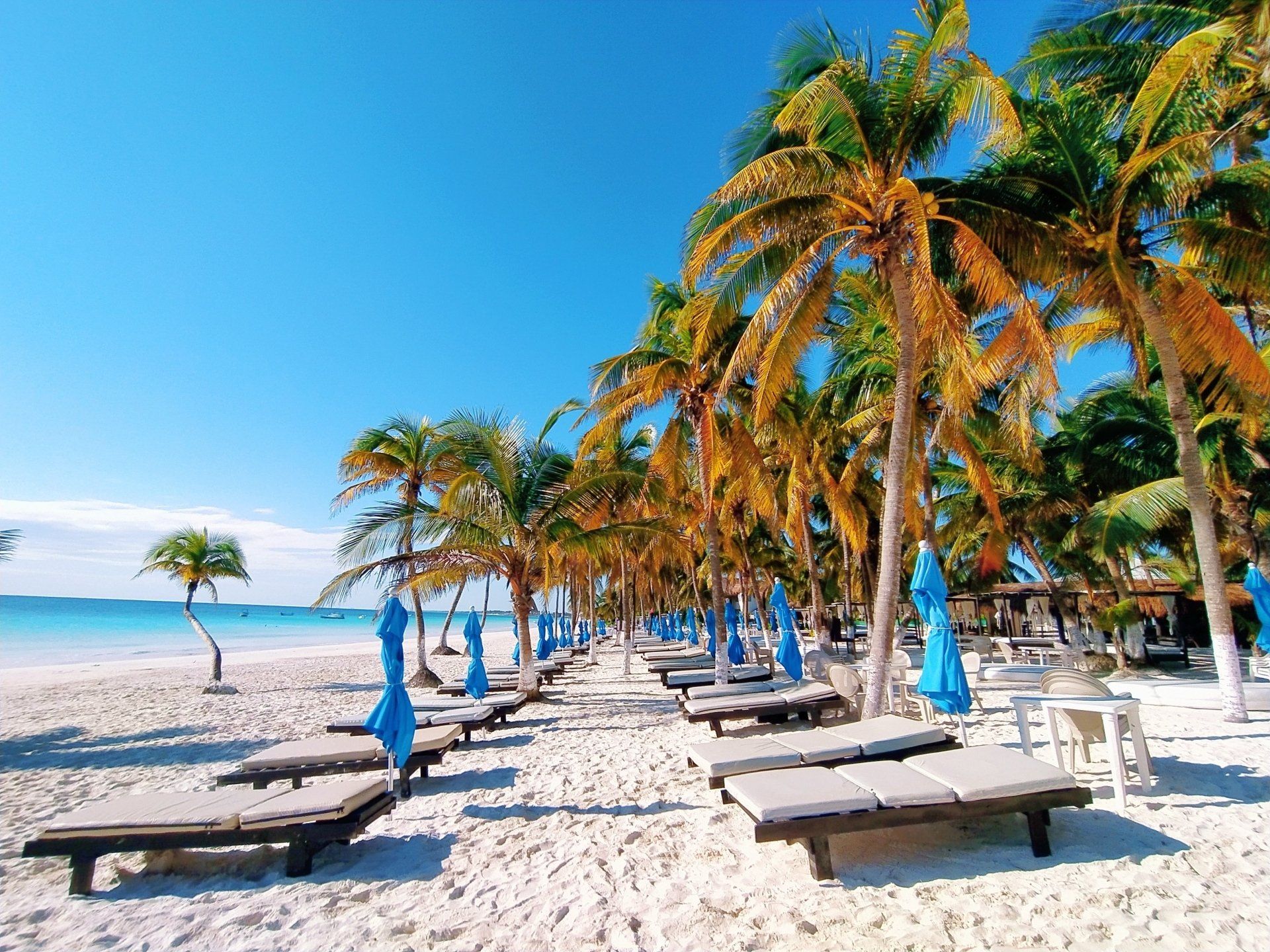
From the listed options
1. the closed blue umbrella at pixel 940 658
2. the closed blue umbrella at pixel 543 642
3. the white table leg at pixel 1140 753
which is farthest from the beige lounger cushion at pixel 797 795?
the closed blue umbrella at pixel 543 642

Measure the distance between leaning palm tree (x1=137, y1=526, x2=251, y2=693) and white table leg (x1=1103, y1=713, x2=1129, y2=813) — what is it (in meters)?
18.6

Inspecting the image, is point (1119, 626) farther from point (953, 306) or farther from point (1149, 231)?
point (953, 306)

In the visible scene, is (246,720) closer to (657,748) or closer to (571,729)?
(571,729)

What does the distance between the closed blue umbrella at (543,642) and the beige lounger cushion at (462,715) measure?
8.74 m

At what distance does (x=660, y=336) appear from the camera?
1240cm

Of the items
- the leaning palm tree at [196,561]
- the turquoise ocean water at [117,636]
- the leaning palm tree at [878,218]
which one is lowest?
the turquoise ocean water at [117,636]

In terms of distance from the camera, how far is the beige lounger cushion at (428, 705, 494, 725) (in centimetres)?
811

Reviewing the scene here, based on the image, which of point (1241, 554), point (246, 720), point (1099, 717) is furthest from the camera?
point (1241, 554)

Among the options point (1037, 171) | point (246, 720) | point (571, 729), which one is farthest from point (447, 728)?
point (1037, 171)

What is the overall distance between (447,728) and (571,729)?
2.36 meters

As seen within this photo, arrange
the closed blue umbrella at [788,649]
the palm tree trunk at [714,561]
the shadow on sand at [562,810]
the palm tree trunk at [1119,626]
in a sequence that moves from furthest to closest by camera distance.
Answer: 1. the palm tree trunk at [1119,626]
2. the palm tree trunk at [714,561]
3. the closed blue umbrella at [788,649]
4. the shadow on sand at [562,810]

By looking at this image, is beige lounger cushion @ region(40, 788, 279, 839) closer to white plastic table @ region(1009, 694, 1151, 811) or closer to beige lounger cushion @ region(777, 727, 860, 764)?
beige lounger cushion @ region(777, 727, 860, 764)

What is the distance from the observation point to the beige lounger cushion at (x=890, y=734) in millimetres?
5027

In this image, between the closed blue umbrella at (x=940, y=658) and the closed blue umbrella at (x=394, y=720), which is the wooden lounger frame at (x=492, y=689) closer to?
the closed blue umbrella at (x=394, y=720)
